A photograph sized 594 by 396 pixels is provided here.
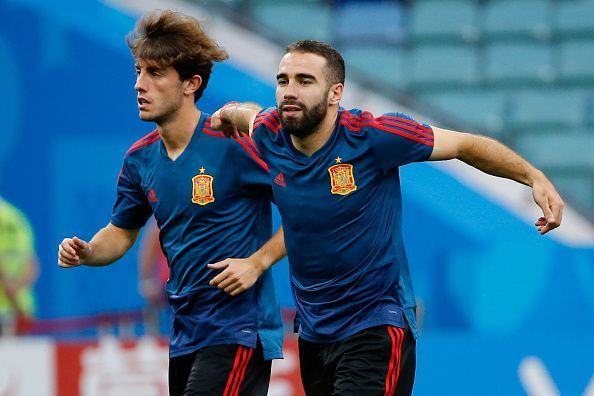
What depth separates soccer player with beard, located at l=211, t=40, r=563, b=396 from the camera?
15.7 ft

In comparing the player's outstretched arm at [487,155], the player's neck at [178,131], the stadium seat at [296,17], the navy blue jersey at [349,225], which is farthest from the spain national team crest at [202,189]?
the stadium seat at [296,17]

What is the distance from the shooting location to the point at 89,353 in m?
7.56

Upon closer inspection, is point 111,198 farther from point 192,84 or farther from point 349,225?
point 349,225

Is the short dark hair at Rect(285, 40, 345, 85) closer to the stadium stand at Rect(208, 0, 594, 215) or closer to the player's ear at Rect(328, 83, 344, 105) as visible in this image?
the player's ear at Rect(328, 83, 344, 105)

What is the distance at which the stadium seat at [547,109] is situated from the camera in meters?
12.5

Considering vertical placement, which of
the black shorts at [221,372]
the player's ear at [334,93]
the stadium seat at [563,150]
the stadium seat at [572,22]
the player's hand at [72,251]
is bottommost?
the black shorts at [221,372]

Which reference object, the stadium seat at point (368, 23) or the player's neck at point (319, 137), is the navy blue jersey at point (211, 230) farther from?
the stadium seat at point (368, 23)

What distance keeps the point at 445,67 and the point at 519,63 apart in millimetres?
759

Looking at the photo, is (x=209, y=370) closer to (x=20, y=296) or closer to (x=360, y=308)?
(x=360, y=308)

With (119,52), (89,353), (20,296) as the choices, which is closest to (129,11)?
(119,52)

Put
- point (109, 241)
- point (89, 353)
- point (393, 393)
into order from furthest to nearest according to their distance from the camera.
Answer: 1. point (89, 353)
2. point (109, 241)
3. point (393, 393)

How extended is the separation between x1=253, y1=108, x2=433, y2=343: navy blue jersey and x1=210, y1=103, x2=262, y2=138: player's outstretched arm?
42 cm

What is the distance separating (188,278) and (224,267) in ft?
0.82

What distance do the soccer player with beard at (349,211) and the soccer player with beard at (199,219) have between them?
1.01 ft
